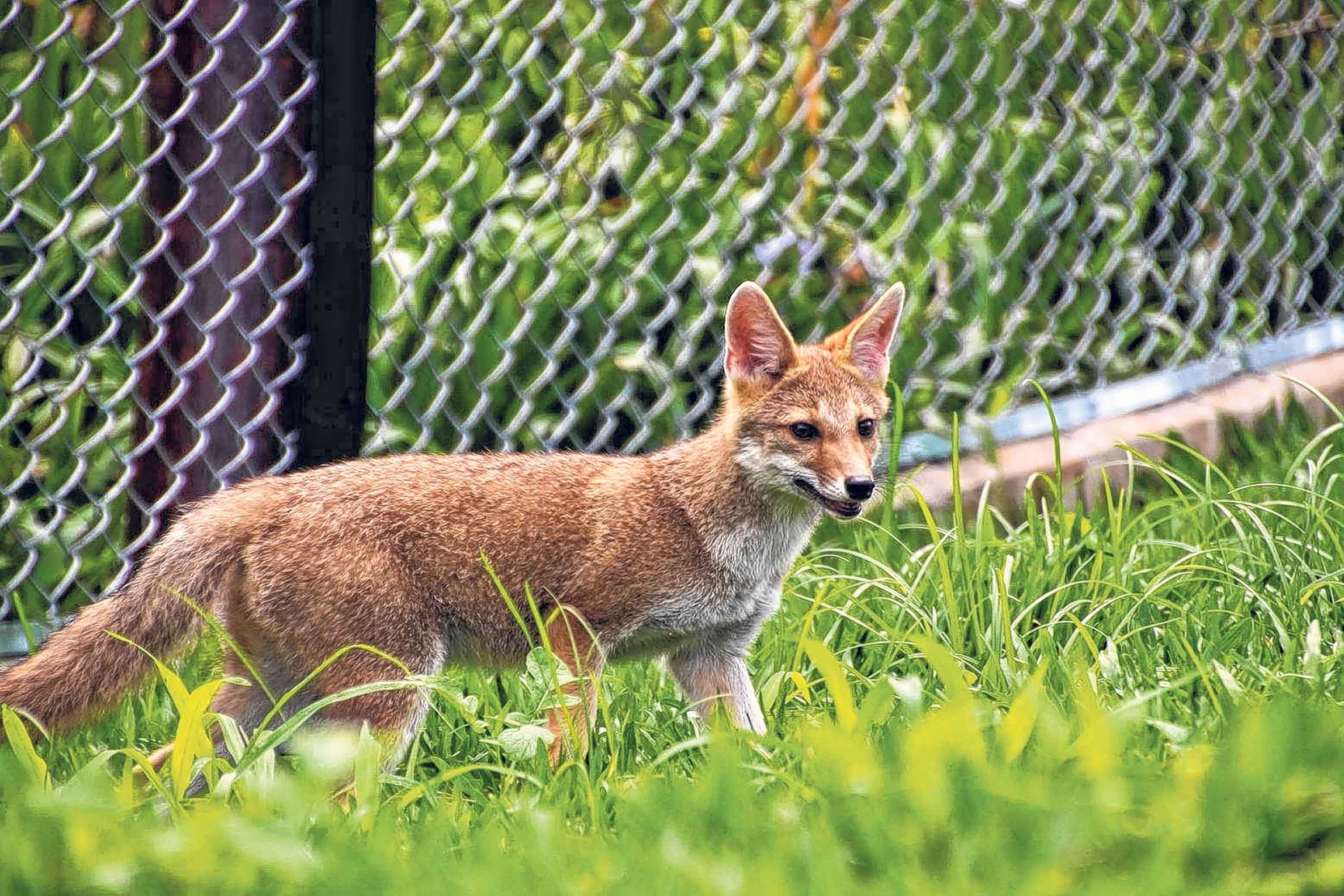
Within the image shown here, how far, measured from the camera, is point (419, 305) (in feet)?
17.7

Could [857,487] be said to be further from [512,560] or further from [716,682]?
[512,560]

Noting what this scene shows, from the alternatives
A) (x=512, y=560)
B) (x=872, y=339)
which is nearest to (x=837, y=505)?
(x=872, y=339)

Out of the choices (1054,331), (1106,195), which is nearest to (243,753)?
(1054,331)

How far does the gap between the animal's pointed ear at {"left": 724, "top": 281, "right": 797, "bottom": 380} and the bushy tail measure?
4.52 ft

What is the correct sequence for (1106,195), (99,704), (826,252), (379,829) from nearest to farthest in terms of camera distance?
(379,829), (99,704), (826,252), (1106,195)

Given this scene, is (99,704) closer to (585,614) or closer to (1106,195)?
(585,614)

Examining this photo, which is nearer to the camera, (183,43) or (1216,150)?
(183,43)

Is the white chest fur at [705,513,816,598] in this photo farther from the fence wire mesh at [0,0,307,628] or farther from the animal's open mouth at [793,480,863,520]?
the fence wire mesh at [0,0,307,628]

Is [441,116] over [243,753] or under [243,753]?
over

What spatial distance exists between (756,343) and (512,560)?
0.90 m

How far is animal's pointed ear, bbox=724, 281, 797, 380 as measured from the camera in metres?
4.28

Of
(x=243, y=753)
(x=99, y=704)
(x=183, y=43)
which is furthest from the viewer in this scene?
(x=183, y=43)

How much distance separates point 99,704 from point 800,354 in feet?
6.37

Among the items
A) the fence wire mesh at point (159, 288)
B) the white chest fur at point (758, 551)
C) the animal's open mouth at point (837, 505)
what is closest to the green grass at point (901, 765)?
the white chest fur at point (758, 551)
